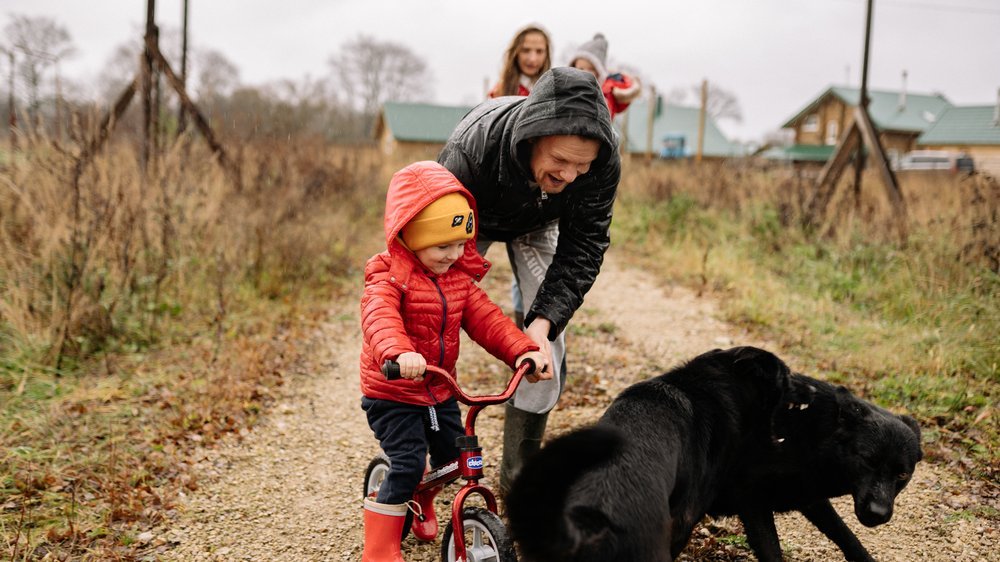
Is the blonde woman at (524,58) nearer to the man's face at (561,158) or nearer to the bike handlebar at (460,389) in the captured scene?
the man's face at (561,158)

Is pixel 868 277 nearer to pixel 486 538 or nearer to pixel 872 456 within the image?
pixel 872 456

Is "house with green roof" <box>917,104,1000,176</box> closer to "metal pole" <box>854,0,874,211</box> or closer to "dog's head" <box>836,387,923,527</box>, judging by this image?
"metal pole" <box>854,0,874,211</box>

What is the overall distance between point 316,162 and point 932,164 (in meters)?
28.7

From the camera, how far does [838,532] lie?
295 centimetres

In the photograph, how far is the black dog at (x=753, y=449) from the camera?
2.32m

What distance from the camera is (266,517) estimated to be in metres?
3.38

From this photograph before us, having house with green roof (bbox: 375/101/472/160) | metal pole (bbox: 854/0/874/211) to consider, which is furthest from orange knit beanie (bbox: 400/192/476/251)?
house with green roof (bbox: 375/101/472/160)

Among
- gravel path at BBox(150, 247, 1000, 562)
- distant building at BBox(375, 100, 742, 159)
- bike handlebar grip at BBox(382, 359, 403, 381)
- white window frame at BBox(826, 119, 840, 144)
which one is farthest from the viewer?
A: white window frame at BBox(826, 119, 840, 144)

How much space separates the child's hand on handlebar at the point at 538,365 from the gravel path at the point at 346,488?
1.06 metres

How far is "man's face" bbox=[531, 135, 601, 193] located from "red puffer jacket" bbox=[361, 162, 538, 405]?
0.30 metres

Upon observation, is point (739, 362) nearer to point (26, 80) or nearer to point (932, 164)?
point (26, 80)

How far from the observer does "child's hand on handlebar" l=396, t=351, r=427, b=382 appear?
221cm

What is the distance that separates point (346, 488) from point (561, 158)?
2275mm

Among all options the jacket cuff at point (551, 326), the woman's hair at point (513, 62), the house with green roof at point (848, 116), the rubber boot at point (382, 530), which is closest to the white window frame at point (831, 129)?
the house with green roof at point (848, 116)
